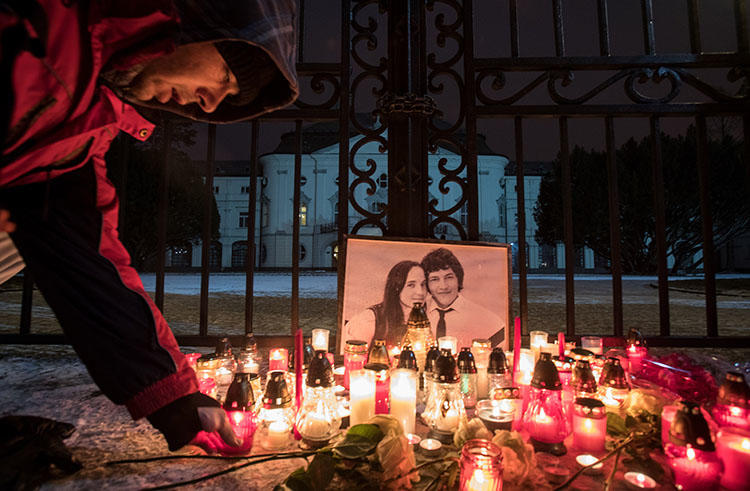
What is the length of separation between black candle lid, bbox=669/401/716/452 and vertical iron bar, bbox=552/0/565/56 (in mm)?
2763

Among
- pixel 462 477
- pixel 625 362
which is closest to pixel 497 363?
pixel 462 477

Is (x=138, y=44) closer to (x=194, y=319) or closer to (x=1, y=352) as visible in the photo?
(x=1, y=352)

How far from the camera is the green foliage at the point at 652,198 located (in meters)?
21.4

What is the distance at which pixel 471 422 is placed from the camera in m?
1.51

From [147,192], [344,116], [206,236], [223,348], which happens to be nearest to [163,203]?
[206,236]

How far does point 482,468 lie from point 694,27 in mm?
3735

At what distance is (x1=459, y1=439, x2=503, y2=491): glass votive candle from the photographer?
3.77ft

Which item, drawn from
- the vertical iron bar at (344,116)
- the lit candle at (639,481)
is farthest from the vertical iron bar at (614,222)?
the vertical iron bar at (344,116)

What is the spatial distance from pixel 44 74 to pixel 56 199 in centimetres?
56

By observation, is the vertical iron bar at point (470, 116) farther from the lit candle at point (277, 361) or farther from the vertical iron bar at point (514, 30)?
the lit candle at point (277, 361)

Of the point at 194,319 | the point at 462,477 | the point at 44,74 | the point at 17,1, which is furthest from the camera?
the point at 194,319

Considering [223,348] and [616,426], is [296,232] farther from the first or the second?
[616,426]

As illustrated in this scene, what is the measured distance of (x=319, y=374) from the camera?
1.67 m

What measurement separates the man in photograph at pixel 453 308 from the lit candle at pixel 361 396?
119 centimetres
